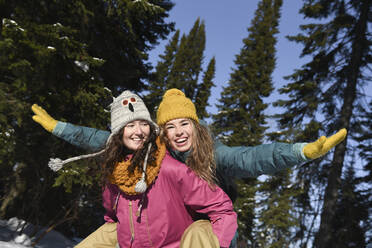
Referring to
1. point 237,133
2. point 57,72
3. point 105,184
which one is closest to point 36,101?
point 57,72

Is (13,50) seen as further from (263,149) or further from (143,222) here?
(263,149)

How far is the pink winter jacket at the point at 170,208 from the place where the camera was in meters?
2.00

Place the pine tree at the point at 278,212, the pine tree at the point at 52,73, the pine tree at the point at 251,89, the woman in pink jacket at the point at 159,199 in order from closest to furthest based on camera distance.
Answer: the woman in pink jacket at the point at 159,199 → the pine tree at the point at 52,73 → the pine tree at the point at 278,212 → the pine tree at the point at 251,89

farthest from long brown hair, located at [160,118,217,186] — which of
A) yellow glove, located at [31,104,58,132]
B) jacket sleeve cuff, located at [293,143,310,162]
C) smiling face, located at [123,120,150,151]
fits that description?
yellow glove, located at [31,104,58,132]

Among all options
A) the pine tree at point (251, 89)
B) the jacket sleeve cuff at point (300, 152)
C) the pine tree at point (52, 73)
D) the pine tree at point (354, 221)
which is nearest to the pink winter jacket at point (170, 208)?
the jacket sleeve cuff at point (300, 152)

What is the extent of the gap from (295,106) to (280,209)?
4.71 m

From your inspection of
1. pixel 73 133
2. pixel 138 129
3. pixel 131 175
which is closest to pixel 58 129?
pixel 73 133

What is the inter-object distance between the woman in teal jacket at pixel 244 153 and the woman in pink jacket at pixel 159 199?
0.82 feet

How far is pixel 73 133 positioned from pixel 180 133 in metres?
1.04

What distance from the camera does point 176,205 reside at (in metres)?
2.12

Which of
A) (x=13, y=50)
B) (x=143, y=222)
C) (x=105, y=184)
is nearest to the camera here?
(x=143, y=222)

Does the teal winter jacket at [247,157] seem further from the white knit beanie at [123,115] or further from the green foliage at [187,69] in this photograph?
the green foliage at [187,69]

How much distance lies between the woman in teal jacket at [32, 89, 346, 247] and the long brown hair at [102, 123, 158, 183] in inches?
10.5

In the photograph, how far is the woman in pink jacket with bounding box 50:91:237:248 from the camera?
1.99m
